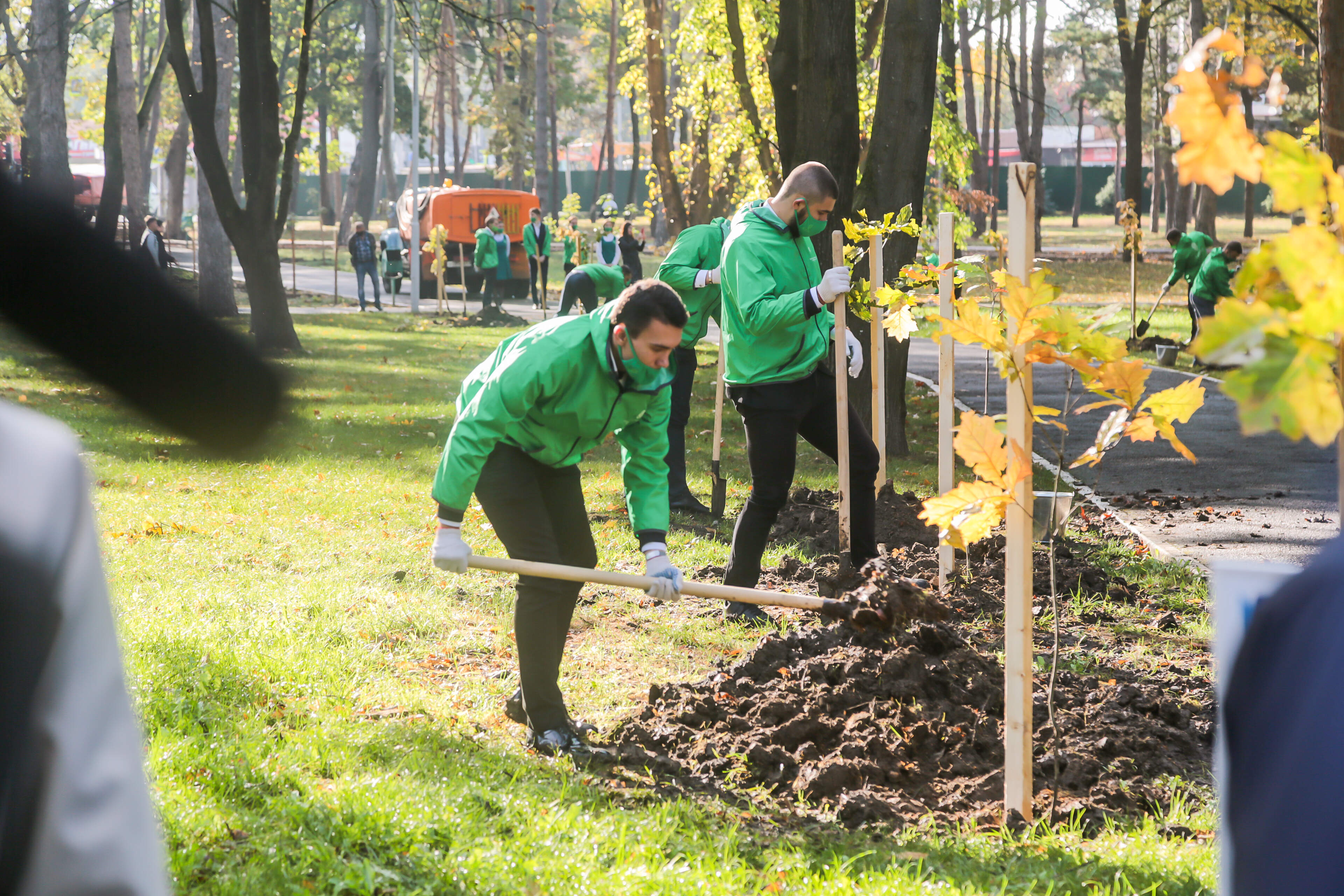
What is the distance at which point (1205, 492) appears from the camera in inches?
377

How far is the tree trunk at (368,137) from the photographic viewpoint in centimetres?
3997

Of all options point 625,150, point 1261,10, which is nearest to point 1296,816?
point 1261,10

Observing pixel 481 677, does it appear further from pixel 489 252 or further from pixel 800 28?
pixel 489 252

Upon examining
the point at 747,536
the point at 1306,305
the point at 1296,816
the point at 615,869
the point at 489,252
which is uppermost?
the point at 489,252

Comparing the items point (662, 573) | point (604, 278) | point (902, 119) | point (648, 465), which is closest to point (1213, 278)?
point (902, 119)

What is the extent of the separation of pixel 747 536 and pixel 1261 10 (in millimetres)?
23458

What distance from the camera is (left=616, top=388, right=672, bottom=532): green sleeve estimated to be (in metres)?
4.69

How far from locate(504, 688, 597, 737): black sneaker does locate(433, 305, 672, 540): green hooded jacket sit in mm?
834

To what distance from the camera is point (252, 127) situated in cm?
1616

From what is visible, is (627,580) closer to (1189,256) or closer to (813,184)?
(813,184)

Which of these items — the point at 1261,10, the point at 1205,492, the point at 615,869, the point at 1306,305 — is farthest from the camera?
the point at 1261,10

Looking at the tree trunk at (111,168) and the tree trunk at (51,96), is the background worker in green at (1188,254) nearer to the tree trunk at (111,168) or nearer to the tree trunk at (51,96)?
the tree trunk at (51,96)

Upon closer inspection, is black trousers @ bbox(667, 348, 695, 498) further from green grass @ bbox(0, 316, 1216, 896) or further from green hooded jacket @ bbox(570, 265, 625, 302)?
green hooded jacket @ bbox(570, 265, 625, 302)

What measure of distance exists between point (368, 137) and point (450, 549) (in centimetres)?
4130
